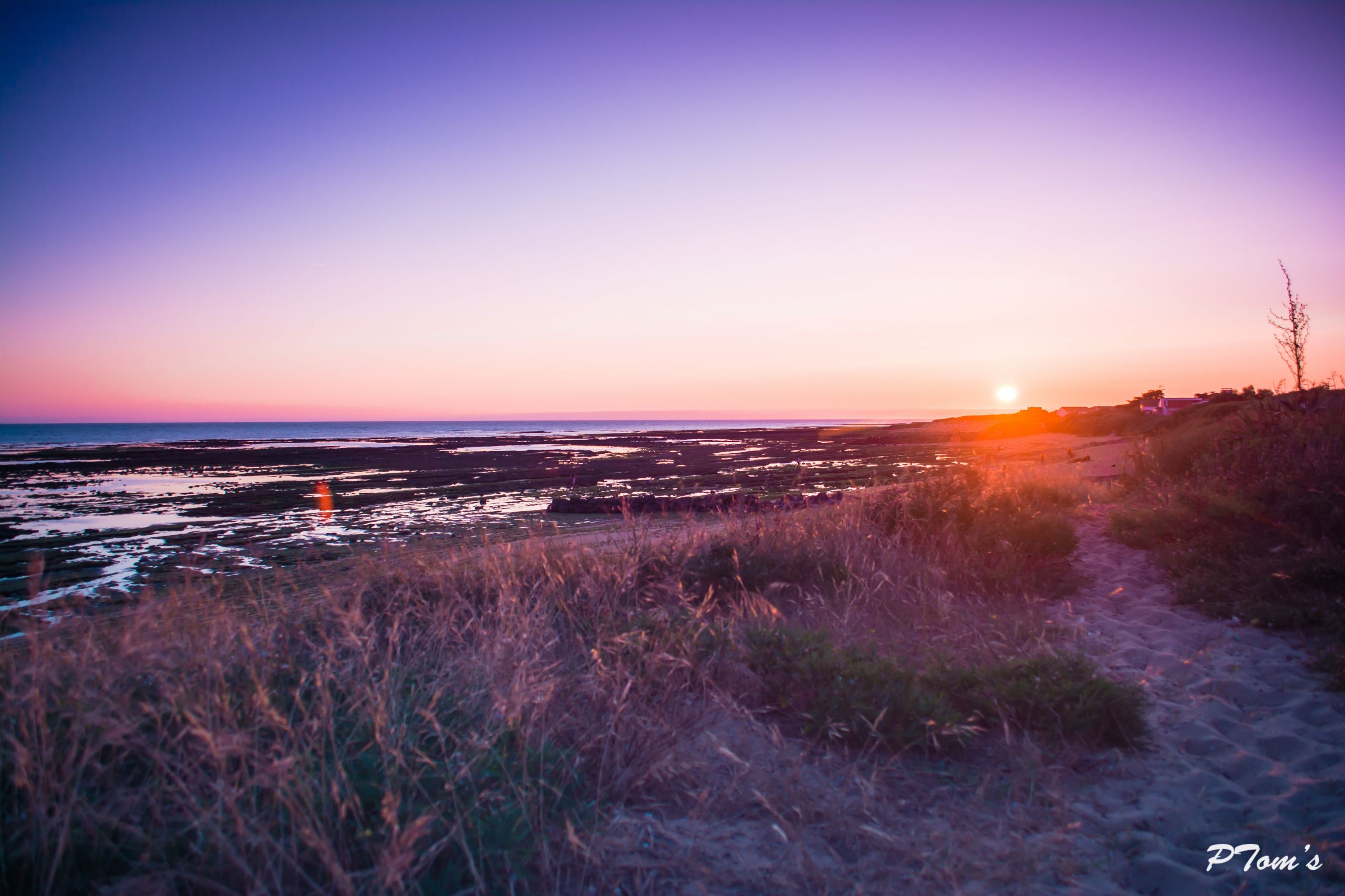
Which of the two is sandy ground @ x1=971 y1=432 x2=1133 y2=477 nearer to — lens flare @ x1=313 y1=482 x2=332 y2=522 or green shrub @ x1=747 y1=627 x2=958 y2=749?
green shrub @ x1=747 y1=627 x2=958 y2=749

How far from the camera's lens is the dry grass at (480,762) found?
226 cm

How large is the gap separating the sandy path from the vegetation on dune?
33cm

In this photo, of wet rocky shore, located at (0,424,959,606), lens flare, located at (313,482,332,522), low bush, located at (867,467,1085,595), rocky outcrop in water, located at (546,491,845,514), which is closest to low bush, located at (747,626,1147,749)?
low bush, located at (867,467,1085,595)

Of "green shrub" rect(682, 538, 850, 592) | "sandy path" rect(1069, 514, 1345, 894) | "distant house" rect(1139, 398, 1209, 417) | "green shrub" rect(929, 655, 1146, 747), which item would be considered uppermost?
"distant house" rect(1139, 398, 1209, 417)

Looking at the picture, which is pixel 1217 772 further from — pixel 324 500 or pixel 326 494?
pixel 326 494

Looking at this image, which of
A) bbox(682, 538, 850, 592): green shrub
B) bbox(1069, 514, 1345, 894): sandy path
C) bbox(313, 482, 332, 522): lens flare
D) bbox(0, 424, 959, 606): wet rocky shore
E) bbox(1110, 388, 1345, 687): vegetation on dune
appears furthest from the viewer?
bbox(313, 482, 332, 522): lens flare

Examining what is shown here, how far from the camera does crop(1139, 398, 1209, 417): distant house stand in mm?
34312

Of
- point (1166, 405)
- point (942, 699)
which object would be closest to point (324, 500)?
point (942, 699)

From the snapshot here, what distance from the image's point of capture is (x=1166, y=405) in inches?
1469

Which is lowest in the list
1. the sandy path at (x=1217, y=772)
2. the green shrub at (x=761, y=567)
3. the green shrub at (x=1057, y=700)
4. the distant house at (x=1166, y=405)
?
the sandy path at (x=1217, y=772)

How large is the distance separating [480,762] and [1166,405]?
45.3 meters

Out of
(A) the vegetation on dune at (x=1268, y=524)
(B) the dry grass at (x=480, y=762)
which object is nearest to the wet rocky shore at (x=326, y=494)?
(B) the dry grass at (x=480, y=762)

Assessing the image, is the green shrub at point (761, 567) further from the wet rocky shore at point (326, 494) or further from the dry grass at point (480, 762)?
the wet rocky shore at point (326, 494)

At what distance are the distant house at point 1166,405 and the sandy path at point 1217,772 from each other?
109 ft
